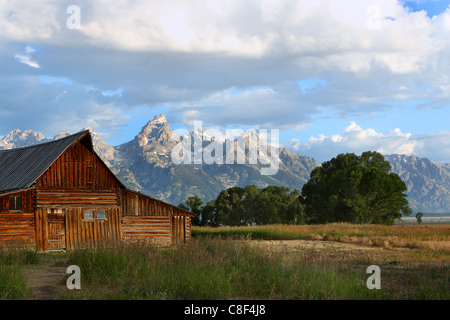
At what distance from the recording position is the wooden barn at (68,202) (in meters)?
28.4

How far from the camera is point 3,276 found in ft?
36.9

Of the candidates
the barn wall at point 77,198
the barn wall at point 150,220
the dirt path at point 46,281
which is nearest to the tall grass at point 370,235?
the barn wall at point 150,220

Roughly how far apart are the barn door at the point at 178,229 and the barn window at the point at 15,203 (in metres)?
10.5

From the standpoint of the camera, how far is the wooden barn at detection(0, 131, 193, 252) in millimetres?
28391

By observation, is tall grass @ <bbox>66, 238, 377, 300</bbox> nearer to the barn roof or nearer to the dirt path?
A: the dirt path

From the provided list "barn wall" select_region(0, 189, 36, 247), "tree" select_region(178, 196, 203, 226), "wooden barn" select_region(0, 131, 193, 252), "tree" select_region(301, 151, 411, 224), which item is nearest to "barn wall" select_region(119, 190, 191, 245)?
"wooden barn" select_region(0, 131, 193, 252)

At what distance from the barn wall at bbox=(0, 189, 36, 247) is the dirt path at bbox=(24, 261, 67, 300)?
1065cm

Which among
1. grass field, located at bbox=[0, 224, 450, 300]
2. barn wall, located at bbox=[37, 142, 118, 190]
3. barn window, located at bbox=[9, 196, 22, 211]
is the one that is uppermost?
barn wall, located at bbox=[37, 142, 118, 190]

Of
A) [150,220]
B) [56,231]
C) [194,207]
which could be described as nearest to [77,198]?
[56,231]

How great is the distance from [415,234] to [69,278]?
92.5 feet

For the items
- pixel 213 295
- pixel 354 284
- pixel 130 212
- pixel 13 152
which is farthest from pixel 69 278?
pixel 13 152

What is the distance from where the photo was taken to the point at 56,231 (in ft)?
96.2

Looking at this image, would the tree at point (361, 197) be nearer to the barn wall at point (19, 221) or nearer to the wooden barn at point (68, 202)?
the wooden barn at point (68, 202)
